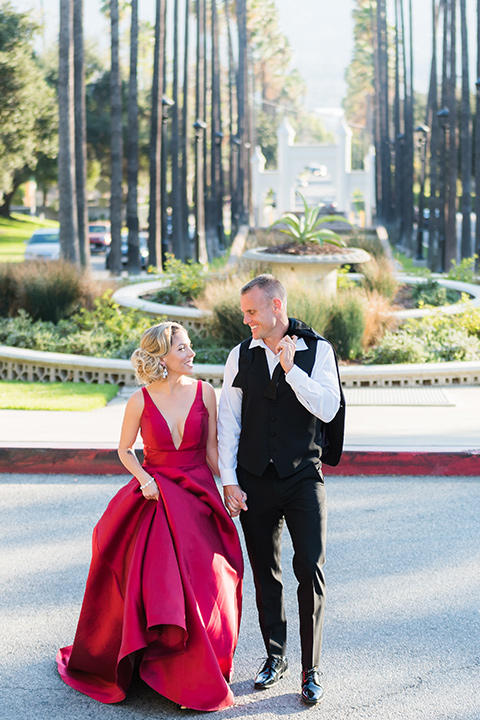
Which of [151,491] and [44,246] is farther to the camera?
[44,246]

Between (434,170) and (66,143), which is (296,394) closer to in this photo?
(66,143)

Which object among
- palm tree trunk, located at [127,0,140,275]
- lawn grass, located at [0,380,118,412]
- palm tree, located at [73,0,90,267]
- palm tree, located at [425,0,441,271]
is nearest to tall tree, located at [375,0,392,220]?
palm tree, located at [425,0,441,271]

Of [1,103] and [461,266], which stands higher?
[1,103]

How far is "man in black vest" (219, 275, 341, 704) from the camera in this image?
4199 mm

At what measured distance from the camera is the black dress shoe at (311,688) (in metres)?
4.16

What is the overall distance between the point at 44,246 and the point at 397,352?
82.0 feet

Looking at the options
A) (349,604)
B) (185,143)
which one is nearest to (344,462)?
(349,604)

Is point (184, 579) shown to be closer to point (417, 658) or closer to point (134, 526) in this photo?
point (134, 526)

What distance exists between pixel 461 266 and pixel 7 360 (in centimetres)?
1260

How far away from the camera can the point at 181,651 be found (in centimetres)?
412

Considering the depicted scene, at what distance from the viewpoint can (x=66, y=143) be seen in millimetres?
22500

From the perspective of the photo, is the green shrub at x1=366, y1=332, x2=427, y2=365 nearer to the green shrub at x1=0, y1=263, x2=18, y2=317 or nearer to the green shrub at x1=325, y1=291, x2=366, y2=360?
the green shrub at x1=325, y1=291, x2=366, y2=360

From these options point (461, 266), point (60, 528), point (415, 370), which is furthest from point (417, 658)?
point (461, 266)

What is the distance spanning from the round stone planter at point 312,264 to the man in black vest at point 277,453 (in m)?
10.4
